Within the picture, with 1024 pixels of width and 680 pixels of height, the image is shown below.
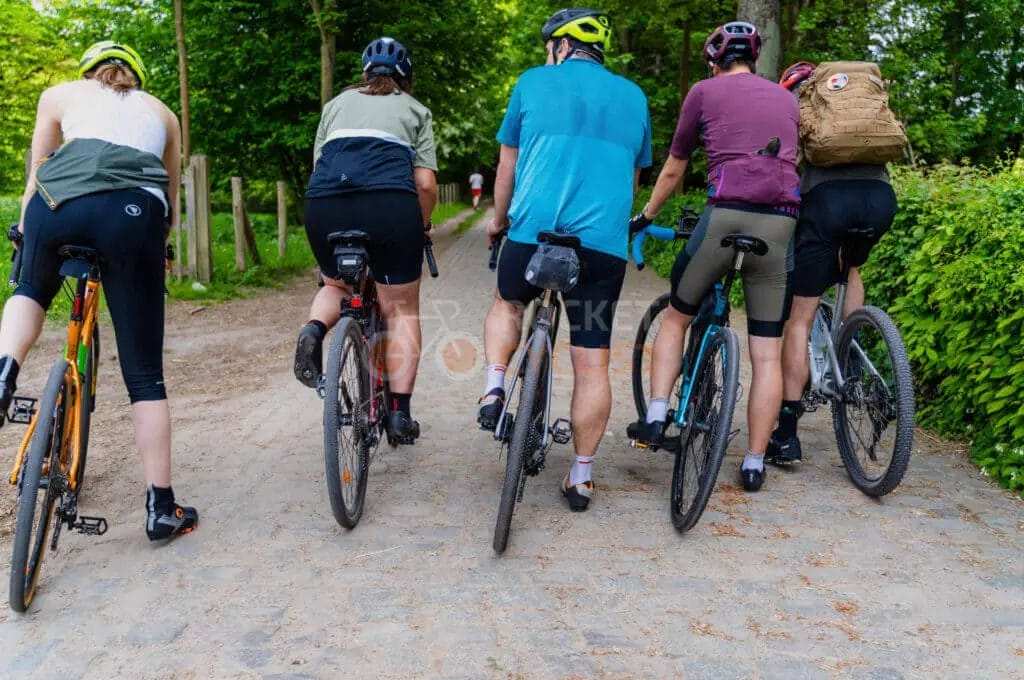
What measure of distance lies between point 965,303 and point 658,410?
1.99 metres

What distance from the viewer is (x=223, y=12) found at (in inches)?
760

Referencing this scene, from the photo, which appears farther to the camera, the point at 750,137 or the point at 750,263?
the point at 750,263

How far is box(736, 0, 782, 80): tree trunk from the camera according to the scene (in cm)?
1029

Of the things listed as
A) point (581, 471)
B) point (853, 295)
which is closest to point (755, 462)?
point (581, 471)

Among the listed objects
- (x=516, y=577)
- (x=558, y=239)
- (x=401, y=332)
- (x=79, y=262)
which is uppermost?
(x=558, y=239)

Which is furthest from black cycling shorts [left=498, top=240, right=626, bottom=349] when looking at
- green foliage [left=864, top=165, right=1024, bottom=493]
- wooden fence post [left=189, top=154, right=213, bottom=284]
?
wooden fence post [left=189, top=154, right=213, bottom=284]

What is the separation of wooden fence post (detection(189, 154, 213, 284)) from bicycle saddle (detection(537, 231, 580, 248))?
8299mm

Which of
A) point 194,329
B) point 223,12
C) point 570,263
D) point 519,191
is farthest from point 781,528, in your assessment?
point 223,12

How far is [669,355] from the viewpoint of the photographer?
4512mm

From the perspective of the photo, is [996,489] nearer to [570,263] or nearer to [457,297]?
[570,263]

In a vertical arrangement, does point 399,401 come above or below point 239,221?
above

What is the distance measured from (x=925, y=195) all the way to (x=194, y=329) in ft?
21.9

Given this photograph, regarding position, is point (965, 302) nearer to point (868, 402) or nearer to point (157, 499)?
point (868, 402)

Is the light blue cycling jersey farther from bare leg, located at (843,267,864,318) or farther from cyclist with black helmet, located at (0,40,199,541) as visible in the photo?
bare leg, located at (843,267,864,318)
